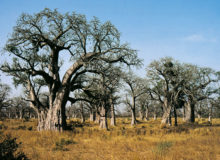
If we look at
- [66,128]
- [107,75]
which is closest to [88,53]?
[107,75]

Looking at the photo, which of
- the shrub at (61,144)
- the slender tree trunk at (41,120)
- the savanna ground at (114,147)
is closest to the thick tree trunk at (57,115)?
the slender tree trunk at (41,120)

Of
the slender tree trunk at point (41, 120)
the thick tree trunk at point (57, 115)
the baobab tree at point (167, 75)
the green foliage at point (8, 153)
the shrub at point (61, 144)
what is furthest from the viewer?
the baobab tree at point (167, 75)

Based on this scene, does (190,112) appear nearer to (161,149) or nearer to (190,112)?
Result: (190,112)

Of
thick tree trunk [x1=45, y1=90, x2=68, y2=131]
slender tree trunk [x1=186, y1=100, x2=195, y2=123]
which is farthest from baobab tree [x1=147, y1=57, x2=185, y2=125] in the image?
thick tree trunk [x1=45, y1=90, x2=68, y2=131]

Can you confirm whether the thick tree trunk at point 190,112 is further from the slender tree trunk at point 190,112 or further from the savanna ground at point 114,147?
the savanna ground at point 114,147

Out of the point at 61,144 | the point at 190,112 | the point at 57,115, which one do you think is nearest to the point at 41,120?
the point at 57,115

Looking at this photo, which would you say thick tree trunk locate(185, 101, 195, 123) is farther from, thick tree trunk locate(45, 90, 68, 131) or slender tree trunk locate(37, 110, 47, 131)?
slender tree trunk locate(37, 110, 47, 131)

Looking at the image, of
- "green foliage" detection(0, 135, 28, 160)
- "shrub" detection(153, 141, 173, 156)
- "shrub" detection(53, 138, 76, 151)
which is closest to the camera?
"green foliage" detection(0, 135, 28, 160)

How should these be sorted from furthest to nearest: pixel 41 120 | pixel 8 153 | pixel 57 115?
pixel 41 120, pixel 57 115, pixel 8 153

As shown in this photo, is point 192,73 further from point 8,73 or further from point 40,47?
point 8,73

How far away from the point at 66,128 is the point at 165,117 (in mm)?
16127

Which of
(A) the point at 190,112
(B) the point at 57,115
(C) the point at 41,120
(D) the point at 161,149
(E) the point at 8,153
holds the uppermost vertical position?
(B) the point at 57,115

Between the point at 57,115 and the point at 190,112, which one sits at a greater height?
the point at 57,115

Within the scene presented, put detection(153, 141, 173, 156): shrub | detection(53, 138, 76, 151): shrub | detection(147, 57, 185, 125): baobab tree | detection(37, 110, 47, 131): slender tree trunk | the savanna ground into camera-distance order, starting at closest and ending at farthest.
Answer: the savanna ground, detection(153, 141, 173, 156): shrub, detection(53, 138, 76, 151): shrub, detection(37, 110, 47, 131): slender tree trunk, detection(147, 57, 185, 125): baobab tree
